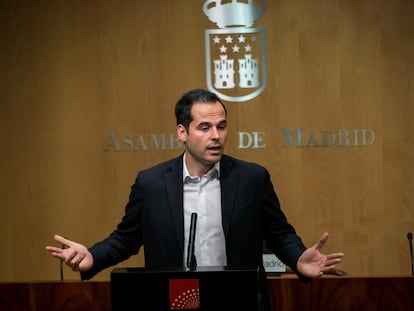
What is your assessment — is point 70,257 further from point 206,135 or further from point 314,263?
point 314,263

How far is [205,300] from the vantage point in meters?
1.90

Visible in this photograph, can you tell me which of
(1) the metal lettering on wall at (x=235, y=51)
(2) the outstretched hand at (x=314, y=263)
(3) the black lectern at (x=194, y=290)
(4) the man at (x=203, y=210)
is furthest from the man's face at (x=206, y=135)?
(1) the metal lettering on wall at (x=235, y=51)

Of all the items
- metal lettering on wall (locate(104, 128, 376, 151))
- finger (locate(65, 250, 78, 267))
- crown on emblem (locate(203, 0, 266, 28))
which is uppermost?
crown on emblem (locate(203, 0, 266, 28))

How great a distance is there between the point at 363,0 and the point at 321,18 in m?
0.32

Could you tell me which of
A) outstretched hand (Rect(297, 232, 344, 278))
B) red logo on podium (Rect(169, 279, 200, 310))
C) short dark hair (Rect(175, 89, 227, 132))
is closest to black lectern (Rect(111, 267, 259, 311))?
red logo on podium (Rect(169, 279, 200, 310))

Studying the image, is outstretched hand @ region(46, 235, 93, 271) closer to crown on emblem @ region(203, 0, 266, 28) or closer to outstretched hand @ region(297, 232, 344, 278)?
outstretched hand @ region(297, 232, 344, 278)

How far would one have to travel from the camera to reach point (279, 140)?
17.5 ft

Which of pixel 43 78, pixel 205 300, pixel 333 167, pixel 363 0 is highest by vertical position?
pixel 363 0

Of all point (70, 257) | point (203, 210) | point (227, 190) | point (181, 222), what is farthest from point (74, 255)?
point (227, 190)

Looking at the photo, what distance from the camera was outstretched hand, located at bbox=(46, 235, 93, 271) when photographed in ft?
9.12

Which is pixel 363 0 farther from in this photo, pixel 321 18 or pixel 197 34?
pixel 197 34

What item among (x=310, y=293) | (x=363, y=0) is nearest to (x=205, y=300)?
(x=310, y=293)

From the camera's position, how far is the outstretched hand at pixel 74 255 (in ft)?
9.12

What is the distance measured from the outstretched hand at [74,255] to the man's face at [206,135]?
2.06ft
